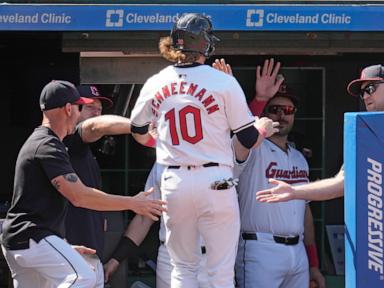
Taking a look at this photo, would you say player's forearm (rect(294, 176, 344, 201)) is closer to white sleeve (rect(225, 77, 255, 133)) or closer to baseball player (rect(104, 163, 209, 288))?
white sleeve (rect(225, 77, 255, 133))

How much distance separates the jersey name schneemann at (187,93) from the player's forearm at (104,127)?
48 centimetres

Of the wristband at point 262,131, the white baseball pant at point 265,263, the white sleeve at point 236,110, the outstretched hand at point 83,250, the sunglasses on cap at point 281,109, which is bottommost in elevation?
the white baseball pant at point 265,263

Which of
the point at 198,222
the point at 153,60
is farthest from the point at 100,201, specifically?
the point at 153,60

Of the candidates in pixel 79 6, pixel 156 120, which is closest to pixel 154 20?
pixel 79 6

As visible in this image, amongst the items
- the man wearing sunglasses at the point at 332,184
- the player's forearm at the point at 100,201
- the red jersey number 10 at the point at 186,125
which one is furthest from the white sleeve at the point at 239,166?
the player's forearm at the point at 100,201

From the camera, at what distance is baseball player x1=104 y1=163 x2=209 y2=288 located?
20.1 ft

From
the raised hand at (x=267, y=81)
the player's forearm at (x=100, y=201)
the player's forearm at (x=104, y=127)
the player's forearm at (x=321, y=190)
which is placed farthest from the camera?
the raised hand at (x=267, y=81)

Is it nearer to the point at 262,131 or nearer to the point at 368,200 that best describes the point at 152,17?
the point at 262,131

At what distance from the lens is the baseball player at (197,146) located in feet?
16.2

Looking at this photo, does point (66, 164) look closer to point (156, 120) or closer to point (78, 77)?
point (156, 120)

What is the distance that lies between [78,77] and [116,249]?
4.87ft

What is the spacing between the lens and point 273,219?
6.27 meters

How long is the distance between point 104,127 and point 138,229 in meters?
1.20

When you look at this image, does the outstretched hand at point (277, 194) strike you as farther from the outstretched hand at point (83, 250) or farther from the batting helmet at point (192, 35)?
the outstretched hand at point (83, 250)
